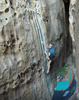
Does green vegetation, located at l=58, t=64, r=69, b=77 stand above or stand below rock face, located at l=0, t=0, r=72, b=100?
below

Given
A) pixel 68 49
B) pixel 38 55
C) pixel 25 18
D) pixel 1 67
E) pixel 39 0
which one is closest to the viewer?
pixel 1 67

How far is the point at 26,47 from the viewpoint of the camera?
102 inches

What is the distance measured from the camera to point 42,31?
2.98 m

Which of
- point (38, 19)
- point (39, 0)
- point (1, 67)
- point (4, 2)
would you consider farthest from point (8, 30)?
point (39, 0)

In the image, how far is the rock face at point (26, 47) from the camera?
2344mm

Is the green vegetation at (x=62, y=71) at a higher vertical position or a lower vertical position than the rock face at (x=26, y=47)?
lower

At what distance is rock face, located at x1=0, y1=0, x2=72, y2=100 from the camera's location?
234 cm

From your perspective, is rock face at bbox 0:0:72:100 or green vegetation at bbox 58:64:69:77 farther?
green vegetation at bbox 58:64:69:77

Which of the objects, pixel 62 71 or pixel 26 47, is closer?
pixel 26 47

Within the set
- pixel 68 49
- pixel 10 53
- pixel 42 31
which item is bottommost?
pixel 68 49

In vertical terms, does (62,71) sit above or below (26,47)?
below

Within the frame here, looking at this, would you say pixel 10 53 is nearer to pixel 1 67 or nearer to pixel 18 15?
pixel 1 67

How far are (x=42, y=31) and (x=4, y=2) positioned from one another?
43.1 inches

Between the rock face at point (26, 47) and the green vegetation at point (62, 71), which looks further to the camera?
the green vegetation at point (62, 71)
